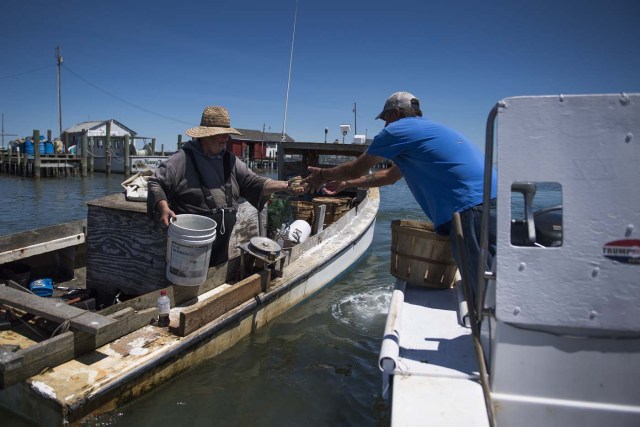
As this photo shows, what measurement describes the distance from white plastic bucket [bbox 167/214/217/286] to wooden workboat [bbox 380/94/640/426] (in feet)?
7.88

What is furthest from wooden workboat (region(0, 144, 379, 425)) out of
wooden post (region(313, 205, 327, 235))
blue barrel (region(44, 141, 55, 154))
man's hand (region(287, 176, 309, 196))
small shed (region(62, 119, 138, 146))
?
small shed (region(62, 119, 138, 146))

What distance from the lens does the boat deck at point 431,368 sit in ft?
6.11

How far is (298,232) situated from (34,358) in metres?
4.99

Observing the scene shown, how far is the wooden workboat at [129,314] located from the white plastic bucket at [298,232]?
413 mm

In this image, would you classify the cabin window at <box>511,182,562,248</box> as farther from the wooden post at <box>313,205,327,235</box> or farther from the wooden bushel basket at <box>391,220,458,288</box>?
the wooden post at <box>313,205,327,235</box>

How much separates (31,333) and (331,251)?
4601mm

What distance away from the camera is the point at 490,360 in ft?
6.45

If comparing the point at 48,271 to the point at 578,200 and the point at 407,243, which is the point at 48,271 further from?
the point at 578,200

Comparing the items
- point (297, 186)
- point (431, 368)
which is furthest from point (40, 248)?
point (431, 368)

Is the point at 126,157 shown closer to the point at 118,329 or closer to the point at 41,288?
the point at 41,288

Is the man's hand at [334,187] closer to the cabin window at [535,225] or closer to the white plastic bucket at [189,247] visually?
the white plastic bucket at [189,247]

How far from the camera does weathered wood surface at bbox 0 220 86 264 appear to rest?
4734 millimetres

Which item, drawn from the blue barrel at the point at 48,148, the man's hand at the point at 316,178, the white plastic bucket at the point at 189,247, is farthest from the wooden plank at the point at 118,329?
the blue barrel at the point at 48,148

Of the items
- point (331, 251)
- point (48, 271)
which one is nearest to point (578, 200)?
point (331, 251)
